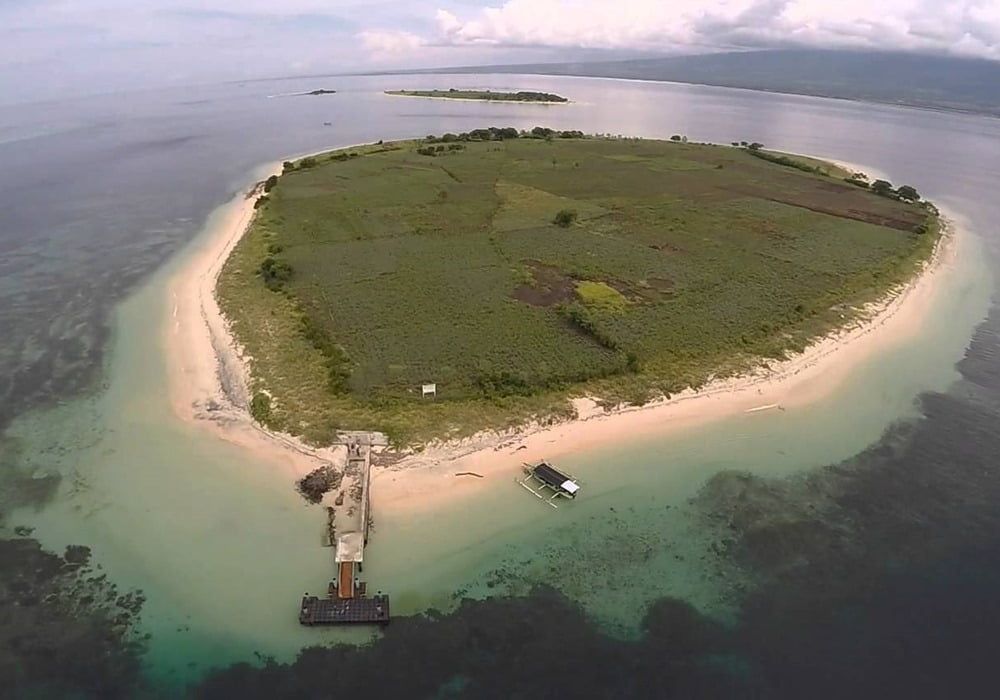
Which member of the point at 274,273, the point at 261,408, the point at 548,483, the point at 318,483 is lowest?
the point at 318,483

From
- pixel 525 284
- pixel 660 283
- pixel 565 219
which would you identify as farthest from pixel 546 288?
pixel 565 219

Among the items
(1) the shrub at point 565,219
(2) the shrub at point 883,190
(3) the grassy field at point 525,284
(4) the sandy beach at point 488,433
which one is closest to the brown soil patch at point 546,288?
(3) the grassy field at point 525,284

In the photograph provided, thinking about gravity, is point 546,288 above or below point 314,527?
above

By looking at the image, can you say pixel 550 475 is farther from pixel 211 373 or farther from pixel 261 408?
pixel 211 373

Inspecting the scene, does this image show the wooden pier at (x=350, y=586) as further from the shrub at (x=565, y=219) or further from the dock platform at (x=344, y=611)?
the shrub at (x=565, y=219)

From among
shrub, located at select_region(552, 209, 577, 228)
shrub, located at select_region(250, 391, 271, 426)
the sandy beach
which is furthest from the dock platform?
shrub, located at select_region(552, 209, 577, 228)

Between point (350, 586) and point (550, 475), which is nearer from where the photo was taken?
point (350, 586)
